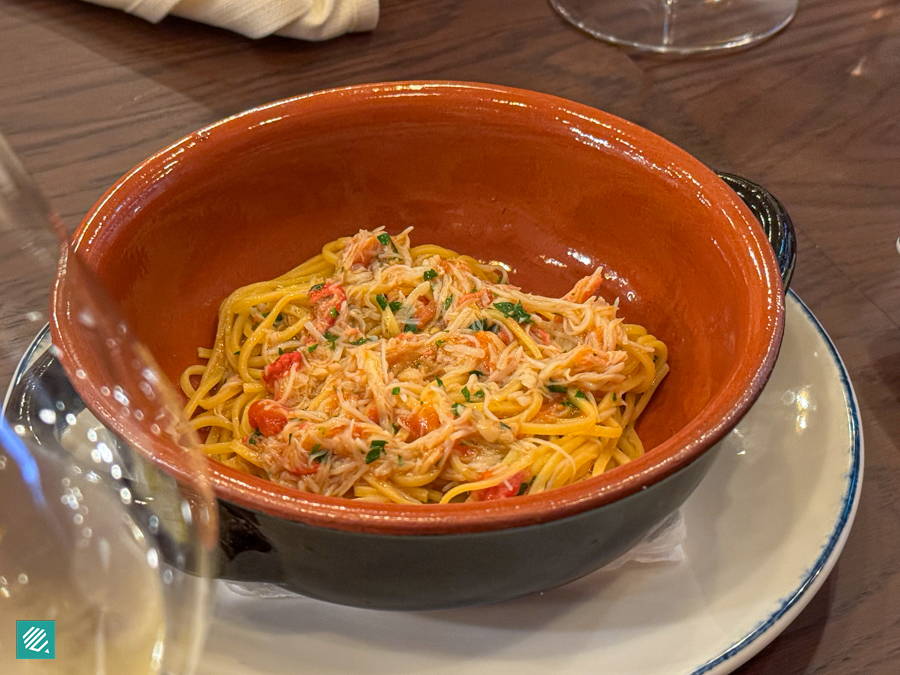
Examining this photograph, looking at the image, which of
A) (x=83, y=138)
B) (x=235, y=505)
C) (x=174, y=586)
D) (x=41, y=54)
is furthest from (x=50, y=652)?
(x=41, y=54)

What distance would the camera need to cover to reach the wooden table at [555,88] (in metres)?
1.92

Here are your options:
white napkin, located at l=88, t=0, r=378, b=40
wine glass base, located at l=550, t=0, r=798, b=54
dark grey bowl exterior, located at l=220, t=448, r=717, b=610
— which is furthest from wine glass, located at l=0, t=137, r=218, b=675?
wine glass base, located at l=550, t=0, r=798, b=54

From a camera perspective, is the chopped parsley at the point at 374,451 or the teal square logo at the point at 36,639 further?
the chopped parsley at the point at 374,451

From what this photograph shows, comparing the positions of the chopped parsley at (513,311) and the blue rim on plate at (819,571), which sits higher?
the chopped parsley at (513,311)

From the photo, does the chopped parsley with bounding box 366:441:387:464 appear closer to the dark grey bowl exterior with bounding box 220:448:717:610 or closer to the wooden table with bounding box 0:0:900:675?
the dark grey bowl exterior with bounding box 220:448:717:610

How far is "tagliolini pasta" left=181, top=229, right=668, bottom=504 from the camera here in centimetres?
122

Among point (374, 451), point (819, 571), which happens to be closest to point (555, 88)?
point (374, 451)

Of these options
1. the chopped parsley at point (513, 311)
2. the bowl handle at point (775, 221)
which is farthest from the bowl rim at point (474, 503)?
the chopped parsley at point (513, 311)

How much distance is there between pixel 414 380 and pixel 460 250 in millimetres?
436

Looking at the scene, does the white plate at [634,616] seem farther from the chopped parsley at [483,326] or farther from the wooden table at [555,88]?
the wooden table at [555,88]

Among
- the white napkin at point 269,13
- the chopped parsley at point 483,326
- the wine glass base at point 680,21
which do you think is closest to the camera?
the chopped parsley at point 483,326

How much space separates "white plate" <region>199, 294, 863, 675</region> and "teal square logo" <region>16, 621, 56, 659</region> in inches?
16.4

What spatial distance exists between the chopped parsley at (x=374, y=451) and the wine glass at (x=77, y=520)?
390 mm

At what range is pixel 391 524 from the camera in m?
0.90
